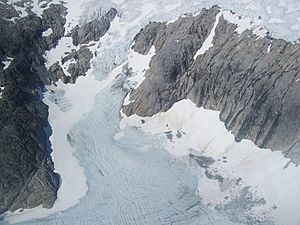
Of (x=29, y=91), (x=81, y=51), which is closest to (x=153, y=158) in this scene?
(x=29, y=91)

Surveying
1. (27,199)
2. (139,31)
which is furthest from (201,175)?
(139,31)

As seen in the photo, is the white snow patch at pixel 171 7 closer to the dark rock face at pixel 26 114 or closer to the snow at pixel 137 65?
the snow at pixel 137 65

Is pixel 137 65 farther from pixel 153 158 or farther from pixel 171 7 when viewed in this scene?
pixel 153 158

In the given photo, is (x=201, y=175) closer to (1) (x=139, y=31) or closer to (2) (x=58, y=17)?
(1) (x=139, y=31)

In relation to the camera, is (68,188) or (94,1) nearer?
(68,188)

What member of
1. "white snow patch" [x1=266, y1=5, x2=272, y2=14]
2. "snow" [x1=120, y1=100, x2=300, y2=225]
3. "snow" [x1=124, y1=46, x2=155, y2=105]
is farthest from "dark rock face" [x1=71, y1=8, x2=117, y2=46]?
"white snow patch" [x1=266, y1=5, x2=272, y2=14]

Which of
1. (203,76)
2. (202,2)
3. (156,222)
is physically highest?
(202,2)
